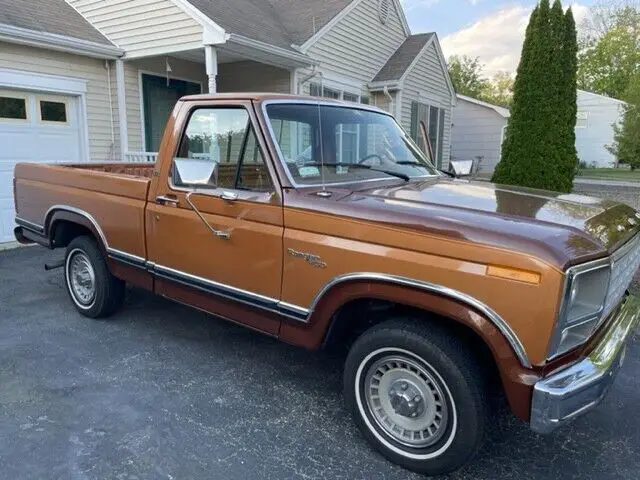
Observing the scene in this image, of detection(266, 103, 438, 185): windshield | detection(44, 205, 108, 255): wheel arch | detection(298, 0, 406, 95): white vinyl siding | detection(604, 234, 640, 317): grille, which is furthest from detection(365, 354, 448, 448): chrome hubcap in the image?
detection(298, 0, 406, 95): white vinyl siding

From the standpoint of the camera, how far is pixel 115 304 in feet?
16.0

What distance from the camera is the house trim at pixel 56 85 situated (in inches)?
316

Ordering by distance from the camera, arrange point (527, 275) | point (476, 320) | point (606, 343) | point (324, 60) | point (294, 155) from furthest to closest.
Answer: point (324, 60)
point (294, 155)
point (606, 343)
point (476, 320)
point (527, 275)

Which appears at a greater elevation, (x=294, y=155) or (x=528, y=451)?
(x=294, y=155)

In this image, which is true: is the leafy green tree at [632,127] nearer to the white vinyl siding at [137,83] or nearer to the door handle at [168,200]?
the white vinyl siding at [137,83]

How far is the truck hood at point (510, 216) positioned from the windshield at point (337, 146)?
29 cm

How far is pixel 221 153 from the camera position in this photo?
361 centimetres

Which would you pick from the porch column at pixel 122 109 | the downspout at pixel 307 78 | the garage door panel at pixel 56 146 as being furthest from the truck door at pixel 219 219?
the downspout at pixel 307 78

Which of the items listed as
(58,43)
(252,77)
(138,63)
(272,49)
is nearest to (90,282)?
(58,43)

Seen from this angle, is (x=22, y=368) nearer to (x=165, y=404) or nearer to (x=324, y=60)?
(x=165, y=404)

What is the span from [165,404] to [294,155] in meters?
1.90

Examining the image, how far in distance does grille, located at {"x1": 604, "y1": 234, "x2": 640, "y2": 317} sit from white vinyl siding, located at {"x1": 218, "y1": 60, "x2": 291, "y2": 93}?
28.0ft

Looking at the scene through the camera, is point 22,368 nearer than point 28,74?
Yes

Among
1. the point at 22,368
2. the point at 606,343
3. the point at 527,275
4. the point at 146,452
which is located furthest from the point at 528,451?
the point at 22,368
